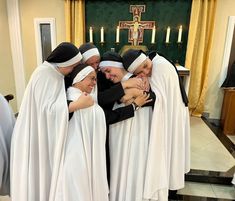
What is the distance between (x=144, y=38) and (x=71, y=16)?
131cm

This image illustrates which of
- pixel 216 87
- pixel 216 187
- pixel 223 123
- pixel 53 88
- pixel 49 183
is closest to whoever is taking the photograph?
pixel 53 88

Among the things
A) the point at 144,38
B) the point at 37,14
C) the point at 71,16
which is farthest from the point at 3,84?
the point at 144,38

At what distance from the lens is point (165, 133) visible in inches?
54.9

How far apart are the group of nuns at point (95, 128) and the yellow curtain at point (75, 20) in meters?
2.27

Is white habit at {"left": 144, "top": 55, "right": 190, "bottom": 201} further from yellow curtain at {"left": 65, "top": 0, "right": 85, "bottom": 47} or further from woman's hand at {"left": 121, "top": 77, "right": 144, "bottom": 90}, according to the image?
yellow curtain at {"left": 65, "top": 0, "right": 85, "bottom": 47}

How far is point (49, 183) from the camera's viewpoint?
133 cm

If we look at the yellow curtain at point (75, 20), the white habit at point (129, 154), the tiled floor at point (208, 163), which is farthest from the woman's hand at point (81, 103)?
the yellow curtain at point (75, 20)

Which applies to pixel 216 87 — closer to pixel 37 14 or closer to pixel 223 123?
pixel 223 123

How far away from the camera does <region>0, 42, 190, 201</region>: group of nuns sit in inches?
47.0

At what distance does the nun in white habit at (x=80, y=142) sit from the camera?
1.21 meters

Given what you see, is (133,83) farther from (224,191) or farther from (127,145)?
(224,191)

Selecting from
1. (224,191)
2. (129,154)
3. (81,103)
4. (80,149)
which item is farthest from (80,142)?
(224,191)

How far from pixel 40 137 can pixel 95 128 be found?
337 millimetres

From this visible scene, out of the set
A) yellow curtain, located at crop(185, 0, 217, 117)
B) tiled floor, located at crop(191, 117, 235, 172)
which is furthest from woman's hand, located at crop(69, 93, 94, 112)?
yellow curtain, located at crop(185, 0, 217, 117)
